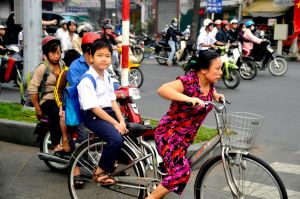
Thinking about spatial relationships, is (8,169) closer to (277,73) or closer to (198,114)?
(198,114)

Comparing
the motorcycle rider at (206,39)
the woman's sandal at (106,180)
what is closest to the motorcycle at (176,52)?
the motorcycle rider at (206,39)

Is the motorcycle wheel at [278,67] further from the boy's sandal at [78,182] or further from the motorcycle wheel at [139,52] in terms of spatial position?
the boy's sandal at [78,182]

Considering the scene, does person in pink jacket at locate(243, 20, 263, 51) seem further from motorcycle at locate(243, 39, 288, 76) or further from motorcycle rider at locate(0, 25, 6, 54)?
motorcycle rider at locate(0, 25, 6, 54)

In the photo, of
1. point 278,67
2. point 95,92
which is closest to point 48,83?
point 95,92

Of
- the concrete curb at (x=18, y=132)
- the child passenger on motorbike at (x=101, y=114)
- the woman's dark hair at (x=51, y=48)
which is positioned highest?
the woman's dark hair at (x=51, y=48)

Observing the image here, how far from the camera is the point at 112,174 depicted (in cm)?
393

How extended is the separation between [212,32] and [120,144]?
1089 centimetres

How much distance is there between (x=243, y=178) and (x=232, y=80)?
820 centimetres

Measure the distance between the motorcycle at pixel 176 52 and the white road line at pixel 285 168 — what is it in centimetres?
1088

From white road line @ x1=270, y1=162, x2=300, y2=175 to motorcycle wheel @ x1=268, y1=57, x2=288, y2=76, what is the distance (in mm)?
8586

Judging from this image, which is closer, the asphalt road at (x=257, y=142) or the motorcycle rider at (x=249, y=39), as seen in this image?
the asphalt road at (x=257, y=142)

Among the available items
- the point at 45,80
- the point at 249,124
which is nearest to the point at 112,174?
the point at 249,124

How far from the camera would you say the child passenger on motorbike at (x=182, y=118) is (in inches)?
138

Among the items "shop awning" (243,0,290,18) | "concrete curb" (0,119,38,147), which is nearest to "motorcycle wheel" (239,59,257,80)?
"concrete curb" (0,119,38,147)
